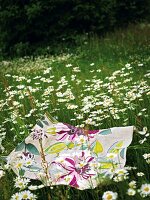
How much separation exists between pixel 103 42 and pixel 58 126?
6657mm

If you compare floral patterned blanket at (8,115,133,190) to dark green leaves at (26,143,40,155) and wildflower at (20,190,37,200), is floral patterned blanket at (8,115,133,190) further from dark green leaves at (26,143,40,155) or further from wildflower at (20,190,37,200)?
wildflower at (20,190,37,200)

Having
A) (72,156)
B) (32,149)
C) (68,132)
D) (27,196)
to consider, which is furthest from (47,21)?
(27,196)

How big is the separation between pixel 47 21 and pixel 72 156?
876 centimetres

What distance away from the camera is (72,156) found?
280 centimetres

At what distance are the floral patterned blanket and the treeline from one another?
7919mm

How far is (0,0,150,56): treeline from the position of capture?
11.0 m

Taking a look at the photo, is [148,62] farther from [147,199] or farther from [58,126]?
[147,199]

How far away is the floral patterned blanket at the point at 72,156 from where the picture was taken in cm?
249

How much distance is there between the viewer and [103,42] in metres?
9.80

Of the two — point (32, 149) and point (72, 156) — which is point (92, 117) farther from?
point (72, 156)

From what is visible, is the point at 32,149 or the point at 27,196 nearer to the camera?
the point at 27,196

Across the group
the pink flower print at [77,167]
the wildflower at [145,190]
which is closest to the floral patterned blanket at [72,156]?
the pink flower print at [77,167]

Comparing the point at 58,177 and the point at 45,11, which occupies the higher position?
the point at 45,11

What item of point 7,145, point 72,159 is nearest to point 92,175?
point 72,159
